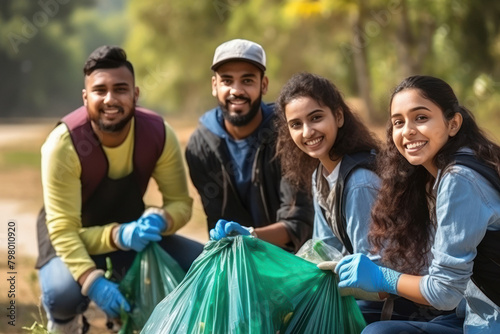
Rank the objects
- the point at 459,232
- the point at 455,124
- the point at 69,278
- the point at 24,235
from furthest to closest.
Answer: the point at 24,235
the point at 69,278
the point at 455,124
the point at 459,232

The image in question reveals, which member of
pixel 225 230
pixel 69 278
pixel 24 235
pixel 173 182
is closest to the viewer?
pixel 225 230

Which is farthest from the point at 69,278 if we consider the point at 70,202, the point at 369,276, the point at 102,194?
the point at 369,276

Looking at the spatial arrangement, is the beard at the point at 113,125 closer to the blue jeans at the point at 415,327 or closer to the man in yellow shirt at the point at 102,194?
the man in yellow shirt at the point at 102,194

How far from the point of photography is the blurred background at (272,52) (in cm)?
1137

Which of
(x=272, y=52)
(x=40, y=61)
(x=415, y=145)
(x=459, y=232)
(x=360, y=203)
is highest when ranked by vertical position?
(x=40, y=61)

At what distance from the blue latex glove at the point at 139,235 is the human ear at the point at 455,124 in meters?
1.73

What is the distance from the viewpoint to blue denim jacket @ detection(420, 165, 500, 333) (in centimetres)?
262

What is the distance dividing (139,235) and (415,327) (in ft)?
5.11

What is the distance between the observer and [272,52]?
21.1m

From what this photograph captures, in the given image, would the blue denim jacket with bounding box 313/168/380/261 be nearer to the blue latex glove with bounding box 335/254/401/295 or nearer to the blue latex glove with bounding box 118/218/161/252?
the blue latex glove with bounding box 335/254/401/295

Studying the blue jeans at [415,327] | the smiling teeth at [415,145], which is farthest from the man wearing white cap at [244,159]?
the smiling teeth at [415,145]

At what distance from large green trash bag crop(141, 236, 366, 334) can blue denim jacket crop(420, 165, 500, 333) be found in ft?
1.50

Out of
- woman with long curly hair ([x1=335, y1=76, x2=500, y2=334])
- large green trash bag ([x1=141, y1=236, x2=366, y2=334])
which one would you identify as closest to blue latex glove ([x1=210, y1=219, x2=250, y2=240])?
large green trash bag ([x1=141, y1=236, x2=366, y2=334])

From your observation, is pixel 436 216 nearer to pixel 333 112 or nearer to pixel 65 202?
pixel 333 112
